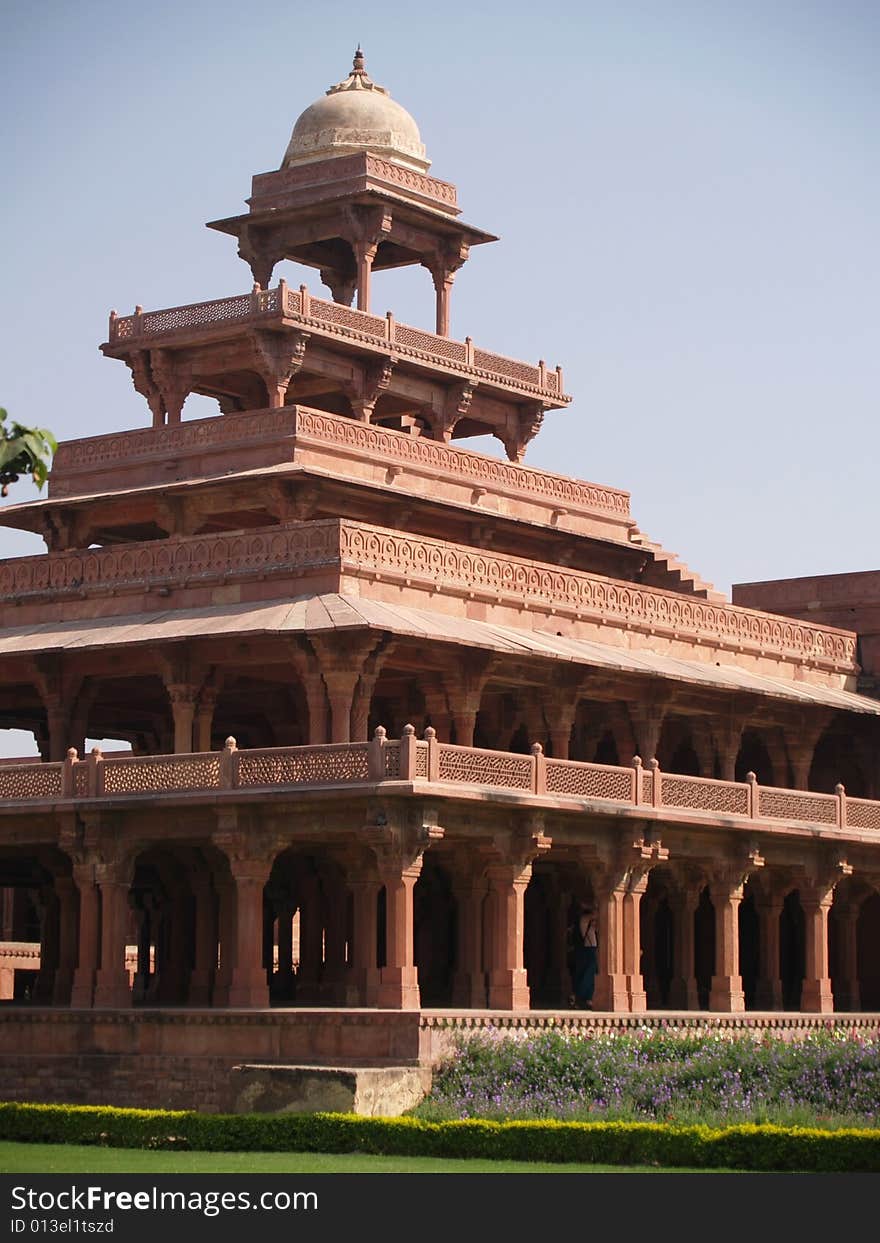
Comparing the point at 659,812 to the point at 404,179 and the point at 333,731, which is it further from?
the point at 404,179

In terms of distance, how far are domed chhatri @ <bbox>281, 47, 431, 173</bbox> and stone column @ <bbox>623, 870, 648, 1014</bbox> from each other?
54.1 feet

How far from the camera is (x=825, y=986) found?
2165 inches

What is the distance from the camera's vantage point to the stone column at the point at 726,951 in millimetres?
52562

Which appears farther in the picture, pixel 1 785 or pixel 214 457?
pixel 214 457

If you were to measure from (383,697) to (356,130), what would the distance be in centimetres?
1265

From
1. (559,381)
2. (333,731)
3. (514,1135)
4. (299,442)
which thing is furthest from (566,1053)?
(559,381)

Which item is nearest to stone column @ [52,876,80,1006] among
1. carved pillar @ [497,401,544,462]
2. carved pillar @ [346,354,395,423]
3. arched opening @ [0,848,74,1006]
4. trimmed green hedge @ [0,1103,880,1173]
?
arched opening @ [0,848,74,1006]

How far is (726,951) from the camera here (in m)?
52.7

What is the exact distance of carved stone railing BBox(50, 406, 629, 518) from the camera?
176 ft

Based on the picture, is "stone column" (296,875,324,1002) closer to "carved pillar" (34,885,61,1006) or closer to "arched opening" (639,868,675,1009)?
"carved pillar" (34,885,61,1006)

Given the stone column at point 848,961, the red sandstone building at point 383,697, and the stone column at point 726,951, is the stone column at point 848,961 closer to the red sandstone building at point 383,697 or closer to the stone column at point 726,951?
the red sandstone building at point 383,697

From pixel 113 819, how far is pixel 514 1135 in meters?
11.4

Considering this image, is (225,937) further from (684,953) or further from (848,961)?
(848,961)

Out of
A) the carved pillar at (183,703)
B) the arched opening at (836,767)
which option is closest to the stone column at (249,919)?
the carved pillar at (183,703)
